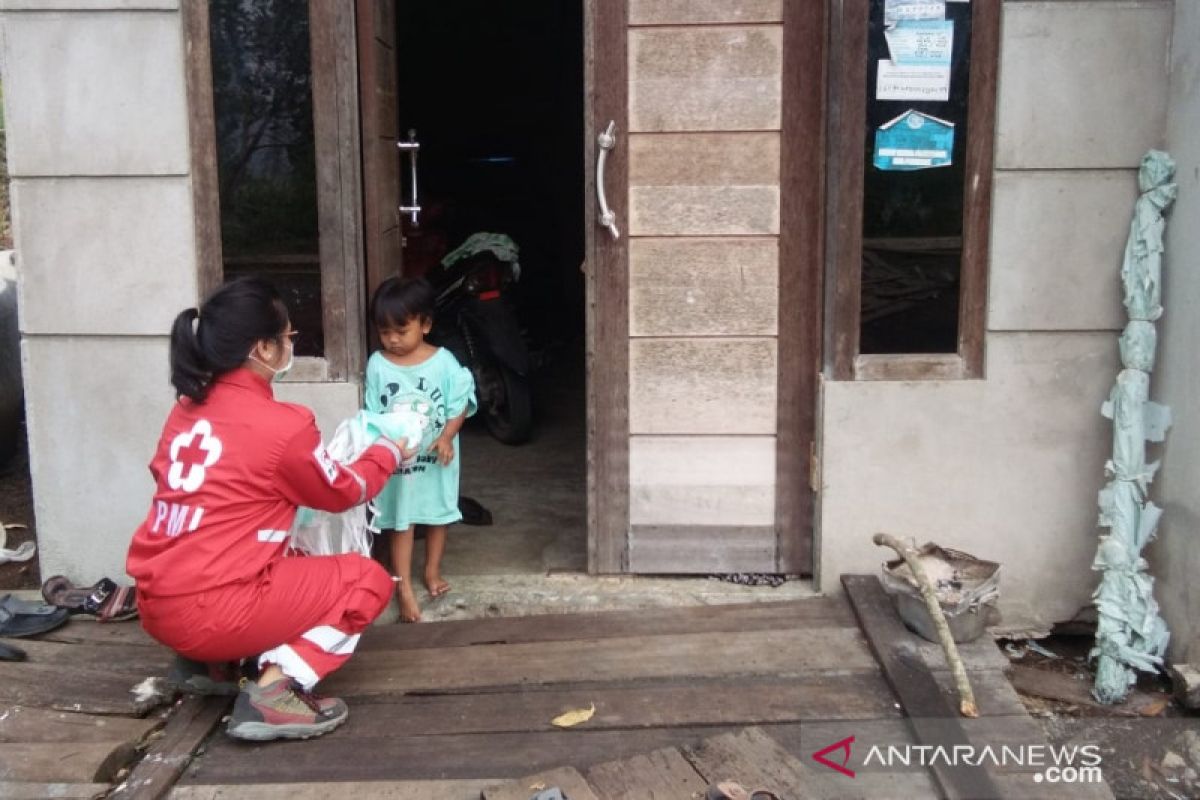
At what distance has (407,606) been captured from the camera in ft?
12.5

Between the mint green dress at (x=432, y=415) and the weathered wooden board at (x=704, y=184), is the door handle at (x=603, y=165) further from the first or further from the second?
the mint green dress at (x=432, y=415)

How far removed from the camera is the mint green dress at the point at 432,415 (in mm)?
3750

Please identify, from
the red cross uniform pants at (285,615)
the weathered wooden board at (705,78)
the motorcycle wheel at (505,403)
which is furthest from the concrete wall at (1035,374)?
the motorcycle wheel at (505,403)

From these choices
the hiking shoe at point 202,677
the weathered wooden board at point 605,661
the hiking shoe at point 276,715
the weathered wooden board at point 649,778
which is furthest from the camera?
the weathered wooden board at point 605,661

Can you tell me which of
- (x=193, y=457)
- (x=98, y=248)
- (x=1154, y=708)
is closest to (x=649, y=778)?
(x=193, y=457)

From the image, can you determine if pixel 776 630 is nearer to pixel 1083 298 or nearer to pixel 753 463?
pixel 753 463

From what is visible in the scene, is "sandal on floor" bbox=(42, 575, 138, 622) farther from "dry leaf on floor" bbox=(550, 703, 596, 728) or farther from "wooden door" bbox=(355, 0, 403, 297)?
"dry leaf on floor" bbox=(550, 703, 596, 728)

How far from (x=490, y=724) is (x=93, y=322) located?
189cm

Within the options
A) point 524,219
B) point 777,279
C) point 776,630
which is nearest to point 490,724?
point 776,630

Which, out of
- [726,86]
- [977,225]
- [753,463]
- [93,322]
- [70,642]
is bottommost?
[70,642]

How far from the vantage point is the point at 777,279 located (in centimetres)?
379

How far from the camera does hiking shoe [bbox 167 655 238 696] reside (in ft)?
10.4

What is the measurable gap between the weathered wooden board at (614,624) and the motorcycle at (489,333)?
2.27m

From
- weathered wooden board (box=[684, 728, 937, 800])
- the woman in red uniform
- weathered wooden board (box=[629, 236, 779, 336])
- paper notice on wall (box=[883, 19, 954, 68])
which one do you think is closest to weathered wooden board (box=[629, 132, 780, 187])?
weathered wooden board (box=[629, 236, 779, 336])
